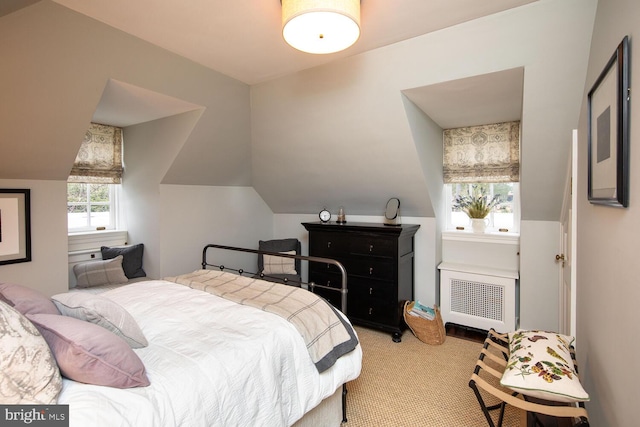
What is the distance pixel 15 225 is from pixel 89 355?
2259 millimetres

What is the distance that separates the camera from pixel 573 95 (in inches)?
86.9

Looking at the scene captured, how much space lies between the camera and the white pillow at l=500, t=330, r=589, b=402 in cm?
144

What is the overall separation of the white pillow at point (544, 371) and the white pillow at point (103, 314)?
5.72 ft

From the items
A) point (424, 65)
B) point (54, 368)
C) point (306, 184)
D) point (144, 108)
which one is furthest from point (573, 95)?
point (144, 108)

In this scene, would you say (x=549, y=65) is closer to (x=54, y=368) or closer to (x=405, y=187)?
(x=405, y=187)

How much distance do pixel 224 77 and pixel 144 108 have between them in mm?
859

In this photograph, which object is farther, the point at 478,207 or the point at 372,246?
the point at 478,207

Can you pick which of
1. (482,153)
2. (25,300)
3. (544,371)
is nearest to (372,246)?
(482,153)

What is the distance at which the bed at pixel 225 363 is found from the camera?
3.63 feet

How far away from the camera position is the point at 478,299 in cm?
351

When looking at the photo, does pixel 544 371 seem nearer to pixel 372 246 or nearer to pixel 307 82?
pixel 372 246

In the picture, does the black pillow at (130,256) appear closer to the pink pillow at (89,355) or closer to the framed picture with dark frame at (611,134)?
the pink pillow at (89,355)

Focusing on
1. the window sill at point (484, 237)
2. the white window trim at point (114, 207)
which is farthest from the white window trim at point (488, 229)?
the white window trim at point (114, 207)

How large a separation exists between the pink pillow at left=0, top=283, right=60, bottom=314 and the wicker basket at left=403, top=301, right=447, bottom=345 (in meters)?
2.93
